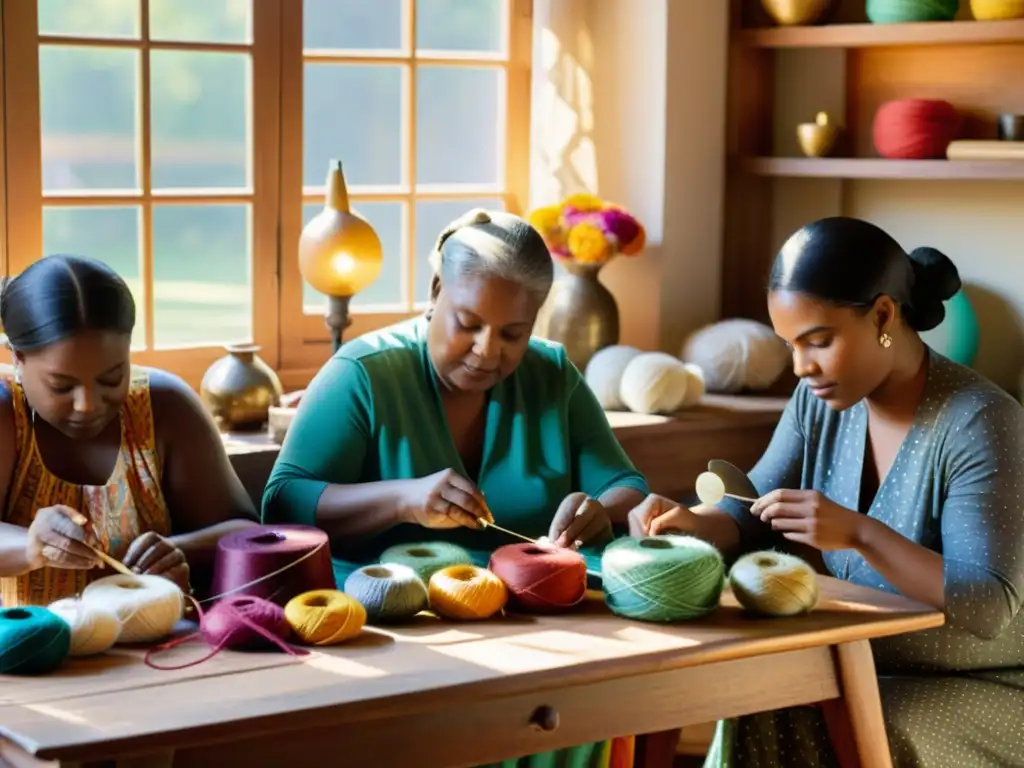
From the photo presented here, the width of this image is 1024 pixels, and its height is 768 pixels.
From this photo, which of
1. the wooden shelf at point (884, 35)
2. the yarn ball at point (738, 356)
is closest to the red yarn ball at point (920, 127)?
the wooden shelf at point (884, 35)

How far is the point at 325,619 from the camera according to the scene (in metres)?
1.93

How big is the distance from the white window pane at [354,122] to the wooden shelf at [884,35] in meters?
0.85

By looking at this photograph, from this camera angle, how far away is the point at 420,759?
5.99 feet

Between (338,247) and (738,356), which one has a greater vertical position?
(338,247)

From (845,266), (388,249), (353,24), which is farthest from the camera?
(388,249)

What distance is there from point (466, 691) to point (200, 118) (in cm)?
185

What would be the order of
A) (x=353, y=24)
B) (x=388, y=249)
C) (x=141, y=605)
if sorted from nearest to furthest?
(x=141, y=605), (x=353, y=24), (x=388, y=249)

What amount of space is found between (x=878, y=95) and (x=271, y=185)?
4.77 ft

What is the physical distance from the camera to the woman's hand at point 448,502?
7.39 ft

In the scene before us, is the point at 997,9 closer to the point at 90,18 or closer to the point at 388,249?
the point at 388,249

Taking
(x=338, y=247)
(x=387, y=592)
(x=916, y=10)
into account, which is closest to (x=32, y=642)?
(x=387, y=592)

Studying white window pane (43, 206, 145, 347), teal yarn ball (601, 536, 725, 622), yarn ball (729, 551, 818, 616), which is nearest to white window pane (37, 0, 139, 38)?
white window pane (43, 206, 145, 347)

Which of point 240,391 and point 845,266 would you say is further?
point 240,391

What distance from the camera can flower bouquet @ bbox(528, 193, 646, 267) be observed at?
3.40 m
